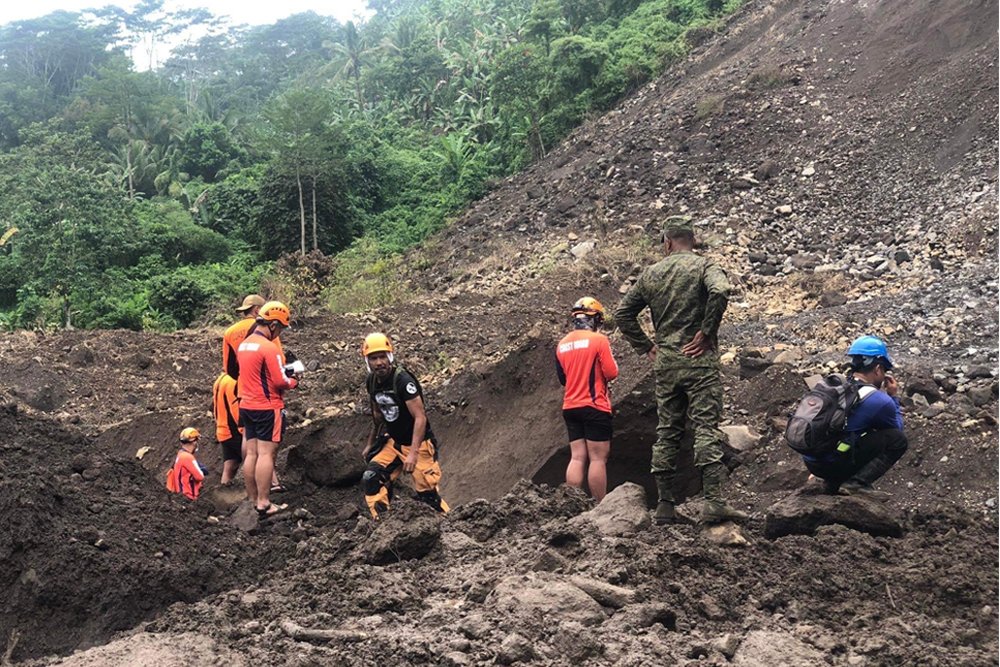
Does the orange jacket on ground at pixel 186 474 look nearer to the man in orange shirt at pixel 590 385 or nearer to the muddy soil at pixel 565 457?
the muddy soil at pixel 565 457

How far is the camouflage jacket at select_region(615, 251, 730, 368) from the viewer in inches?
199

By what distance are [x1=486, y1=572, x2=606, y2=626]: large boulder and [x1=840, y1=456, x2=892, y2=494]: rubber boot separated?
1.91m

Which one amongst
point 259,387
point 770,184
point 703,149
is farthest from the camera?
point 703,149

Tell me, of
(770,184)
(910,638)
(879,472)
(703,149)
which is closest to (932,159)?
(770,184)

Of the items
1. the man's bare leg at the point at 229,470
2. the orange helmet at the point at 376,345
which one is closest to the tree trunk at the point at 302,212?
the man's bare leg at the point at 229,470

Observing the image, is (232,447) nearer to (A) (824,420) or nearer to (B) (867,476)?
(A) (824,420)

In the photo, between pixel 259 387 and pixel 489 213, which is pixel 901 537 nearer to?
pixel 259 387

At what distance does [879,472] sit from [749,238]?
476 inches

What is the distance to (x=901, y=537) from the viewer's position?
4852mm

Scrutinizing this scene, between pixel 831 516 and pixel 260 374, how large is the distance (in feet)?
13.0

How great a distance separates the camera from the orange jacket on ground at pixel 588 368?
6.45 meters

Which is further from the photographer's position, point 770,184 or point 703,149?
point 703,149

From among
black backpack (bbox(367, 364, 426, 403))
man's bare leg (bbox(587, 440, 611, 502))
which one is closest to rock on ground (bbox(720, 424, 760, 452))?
man's bare leg (bbox(587, 440, 611, 502))

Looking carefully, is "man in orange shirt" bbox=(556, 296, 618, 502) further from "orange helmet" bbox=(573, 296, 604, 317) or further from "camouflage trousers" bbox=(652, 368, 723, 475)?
"camouflage trousers" bbox=(652, 368, 723, 475)
